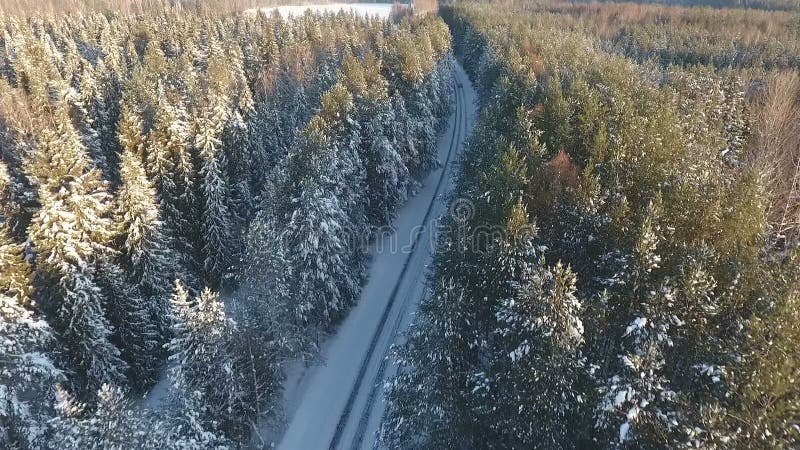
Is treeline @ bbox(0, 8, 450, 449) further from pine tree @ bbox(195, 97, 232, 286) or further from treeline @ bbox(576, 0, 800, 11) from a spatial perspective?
treeline @ bbox(576, 0, 800, 11)

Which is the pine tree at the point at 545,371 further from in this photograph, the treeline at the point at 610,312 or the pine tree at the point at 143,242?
the pine tree at the point at 143,242

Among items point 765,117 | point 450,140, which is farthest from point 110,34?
point 765,117

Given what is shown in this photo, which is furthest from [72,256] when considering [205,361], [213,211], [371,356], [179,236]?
[371,356]

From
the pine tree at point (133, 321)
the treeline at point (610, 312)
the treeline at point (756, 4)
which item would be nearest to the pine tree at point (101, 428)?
the pine tree at point (133, 321)

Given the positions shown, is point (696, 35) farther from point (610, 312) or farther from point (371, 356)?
point (610, 312)

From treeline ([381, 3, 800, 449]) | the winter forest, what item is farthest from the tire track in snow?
treeline ([381, 3, 800, 449])

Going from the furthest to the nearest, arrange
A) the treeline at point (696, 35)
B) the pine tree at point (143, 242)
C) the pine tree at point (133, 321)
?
the treeline at point (696, 35) < the pine tree at point (143, 242) < the pine tree at point (133, 321)

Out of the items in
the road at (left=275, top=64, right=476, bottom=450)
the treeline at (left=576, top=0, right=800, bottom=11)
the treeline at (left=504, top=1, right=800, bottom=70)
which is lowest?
the road at (left=275, top=64, right=476, bottom=450)
